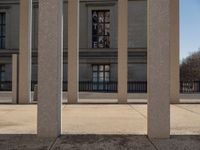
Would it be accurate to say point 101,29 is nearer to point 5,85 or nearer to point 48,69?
point 5,85

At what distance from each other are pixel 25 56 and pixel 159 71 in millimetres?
13121

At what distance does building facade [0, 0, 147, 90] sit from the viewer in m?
40.8

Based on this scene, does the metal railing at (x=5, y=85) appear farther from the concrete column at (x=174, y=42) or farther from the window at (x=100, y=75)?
the concrete column at (x=174, y=42)

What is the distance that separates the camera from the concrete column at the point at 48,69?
351 inches

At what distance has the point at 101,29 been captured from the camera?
146 feet

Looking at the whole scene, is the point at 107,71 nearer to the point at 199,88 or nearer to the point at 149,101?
the point at 199,88

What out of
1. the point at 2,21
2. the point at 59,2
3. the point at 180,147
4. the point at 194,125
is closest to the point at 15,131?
the point at 59,2

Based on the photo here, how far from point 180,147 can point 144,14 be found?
35.9m

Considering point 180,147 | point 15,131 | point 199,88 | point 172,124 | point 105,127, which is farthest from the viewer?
point 199,88

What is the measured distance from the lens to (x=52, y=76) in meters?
8.97

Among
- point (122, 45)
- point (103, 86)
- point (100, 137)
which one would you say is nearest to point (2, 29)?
point (103, 86)

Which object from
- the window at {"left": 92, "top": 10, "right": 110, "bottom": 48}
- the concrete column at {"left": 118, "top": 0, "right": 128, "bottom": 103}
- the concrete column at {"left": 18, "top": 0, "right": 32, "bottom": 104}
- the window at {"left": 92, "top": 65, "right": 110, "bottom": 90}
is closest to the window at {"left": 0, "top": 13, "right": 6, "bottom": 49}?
the window at {"left": 92, "top": 10, "right": 110, "bottom": 48}

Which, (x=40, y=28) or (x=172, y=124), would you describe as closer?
(x=40, y=28)

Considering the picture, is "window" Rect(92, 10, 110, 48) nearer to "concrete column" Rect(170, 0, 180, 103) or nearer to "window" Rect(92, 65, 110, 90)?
"window" Rect(92, 65, 110, 90)
